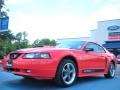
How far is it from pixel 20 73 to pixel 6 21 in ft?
35.5

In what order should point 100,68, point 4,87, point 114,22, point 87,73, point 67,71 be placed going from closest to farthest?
point 4,87, point 67,71, point 87,73, point 100,68, point 114,22

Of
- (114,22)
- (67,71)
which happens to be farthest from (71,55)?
(114,22)

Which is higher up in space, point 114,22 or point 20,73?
point 114,22

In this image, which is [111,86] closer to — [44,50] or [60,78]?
[60,78]

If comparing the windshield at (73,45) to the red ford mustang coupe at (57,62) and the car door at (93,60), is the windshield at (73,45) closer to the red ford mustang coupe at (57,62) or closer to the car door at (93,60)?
the red ford mustang coupe at (57,62)

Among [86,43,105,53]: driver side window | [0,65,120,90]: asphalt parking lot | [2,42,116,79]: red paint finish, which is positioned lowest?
[0,65,120,90]: asphalt parking lot

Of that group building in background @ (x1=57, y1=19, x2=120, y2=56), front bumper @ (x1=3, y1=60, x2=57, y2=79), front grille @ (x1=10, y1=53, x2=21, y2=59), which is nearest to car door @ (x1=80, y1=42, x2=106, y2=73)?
front bumper @ (x1=3, y1=60, x2=57, y2=79)

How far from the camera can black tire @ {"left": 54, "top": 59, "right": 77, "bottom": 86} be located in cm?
663

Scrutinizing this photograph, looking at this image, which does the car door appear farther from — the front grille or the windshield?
the front grille

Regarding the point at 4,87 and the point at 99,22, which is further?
the point at 99,22

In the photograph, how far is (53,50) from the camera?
6.66m

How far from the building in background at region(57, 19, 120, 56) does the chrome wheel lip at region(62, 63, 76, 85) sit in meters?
34.0

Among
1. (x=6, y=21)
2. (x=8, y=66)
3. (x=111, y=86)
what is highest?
(x=6, y=21)

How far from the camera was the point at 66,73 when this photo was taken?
6.92 m
